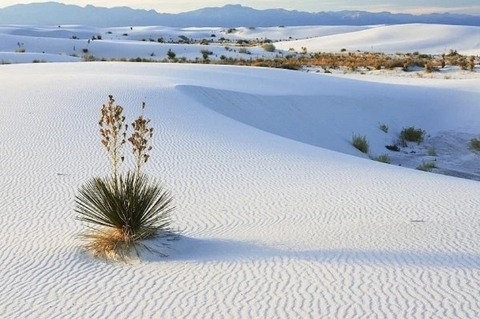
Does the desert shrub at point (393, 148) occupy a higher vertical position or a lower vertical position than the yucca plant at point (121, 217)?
lower

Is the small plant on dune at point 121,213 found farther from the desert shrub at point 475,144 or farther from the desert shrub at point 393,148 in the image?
the desert shrub at point 475,144

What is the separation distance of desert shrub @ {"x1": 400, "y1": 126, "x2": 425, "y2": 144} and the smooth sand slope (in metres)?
2.27

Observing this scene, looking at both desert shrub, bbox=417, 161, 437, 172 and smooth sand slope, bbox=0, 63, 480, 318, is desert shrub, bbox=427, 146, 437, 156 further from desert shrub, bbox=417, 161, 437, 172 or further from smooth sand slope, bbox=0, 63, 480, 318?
smooth sand slope, bbox=0, 63, 480, 318

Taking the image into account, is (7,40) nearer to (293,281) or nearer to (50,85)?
(50,85)

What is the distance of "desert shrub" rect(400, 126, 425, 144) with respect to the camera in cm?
1972

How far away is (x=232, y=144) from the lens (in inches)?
524

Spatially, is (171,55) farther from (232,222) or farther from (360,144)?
(232,222)

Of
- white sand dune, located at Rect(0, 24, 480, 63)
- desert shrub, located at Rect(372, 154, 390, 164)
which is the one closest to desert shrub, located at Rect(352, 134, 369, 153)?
desert shrub, located at Rect(372, 154, 390, 164)

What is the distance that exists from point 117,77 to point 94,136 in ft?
22.8

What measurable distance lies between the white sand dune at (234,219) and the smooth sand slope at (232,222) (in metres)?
0.02

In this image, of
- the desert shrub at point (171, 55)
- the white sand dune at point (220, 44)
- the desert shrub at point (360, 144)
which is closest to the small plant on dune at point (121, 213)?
the desert shrub at point (360, 144)

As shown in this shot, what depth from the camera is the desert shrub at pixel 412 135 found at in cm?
1972

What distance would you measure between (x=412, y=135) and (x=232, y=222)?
12550 millimetres

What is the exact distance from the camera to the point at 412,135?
19.9 m
